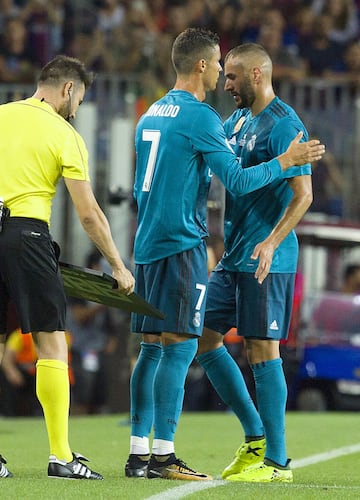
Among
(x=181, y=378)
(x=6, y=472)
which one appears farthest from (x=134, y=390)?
(x=6, y=472)

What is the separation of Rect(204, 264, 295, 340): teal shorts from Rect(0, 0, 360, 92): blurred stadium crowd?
401 inches

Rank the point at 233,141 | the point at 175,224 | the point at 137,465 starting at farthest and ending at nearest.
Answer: the point at 233,141
the point at 137,465
the point at 175,224

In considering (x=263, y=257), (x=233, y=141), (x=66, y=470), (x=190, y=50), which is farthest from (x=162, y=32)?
(x=66, y=470)

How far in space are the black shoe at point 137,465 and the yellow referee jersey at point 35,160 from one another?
4.48ft

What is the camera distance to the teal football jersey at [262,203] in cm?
735

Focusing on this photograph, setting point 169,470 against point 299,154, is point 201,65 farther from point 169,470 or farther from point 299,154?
point 169,470

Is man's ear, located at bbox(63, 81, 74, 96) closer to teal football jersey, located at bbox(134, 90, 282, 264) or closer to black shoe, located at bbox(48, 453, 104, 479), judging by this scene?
teal football jersey, located at bbox(134, 90, 282, 264)

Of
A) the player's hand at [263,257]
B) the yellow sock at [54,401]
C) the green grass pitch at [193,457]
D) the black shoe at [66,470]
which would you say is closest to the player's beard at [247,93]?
the player's hand at [263,257]

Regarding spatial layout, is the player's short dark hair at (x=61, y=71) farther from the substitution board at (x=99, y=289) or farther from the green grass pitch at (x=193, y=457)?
the green grass pitch at (x=193, y=457)

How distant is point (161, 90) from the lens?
671 inches

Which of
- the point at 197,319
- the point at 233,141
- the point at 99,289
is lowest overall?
the point at 197,319

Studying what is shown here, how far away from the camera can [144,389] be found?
7.10 metres

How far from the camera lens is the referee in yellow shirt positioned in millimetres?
6730

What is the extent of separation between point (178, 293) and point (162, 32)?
1254 cm
